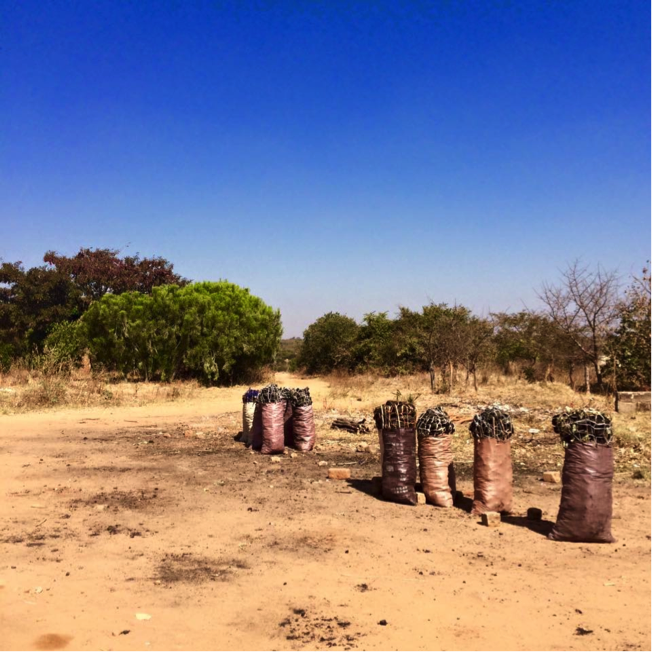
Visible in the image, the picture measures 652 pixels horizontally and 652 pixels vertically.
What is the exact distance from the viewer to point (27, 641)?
401cm

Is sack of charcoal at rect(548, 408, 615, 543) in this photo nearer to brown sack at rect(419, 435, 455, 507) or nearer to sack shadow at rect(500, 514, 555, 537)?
sack shadow at rect(500, 514, 555, 537)

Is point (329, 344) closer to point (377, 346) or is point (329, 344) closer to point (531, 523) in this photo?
point (377, 346)

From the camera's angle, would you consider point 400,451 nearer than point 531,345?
Yes

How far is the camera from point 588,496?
5.91m

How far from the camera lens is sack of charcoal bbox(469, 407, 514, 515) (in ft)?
22.1

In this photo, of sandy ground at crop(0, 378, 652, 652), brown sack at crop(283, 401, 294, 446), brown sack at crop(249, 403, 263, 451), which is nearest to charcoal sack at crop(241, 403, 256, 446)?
brown sack at crop(249, 403, 263, 451)

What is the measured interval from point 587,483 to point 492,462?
1.08 metres

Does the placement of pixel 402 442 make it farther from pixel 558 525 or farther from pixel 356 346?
pixel 356 346

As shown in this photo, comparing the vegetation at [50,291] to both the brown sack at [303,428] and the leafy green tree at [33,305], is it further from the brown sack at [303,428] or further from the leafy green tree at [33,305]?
the brown sack at [303,428]

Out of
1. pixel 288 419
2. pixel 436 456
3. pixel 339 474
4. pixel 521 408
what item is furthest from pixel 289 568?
pixel 521 408

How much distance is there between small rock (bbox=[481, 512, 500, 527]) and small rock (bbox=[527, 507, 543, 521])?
1.46 ft

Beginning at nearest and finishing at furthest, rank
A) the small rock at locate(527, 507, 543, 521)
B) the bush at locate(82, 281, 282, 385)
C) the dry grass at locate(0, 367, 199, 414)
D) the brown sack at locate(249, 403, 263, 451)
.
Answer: the small rock at locate(527, 507, 543, 521), the brown sack at locate(249, 403, 263, 451), the dry grass at locate(0, 367, 199, 414), the bush at locate(82, 281, 282, 385)

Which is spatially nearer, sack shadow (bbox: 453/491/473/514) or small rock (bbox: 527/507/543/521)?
small rock (bbox: 527/507/543/521)

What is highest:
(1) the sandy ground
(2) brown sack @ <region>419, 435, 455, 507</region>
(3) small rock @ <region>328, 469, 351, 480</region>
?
(2) brown sack @ <region>419, 435, 455, 507</region>
